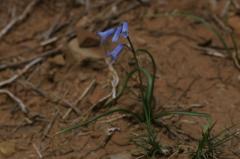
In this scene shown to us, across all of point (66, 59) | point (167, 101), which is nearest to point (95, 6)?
point (66, 59)

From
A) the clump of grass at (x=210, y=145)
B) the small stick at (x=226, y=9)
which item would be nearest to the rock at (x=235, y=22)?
the small stick at (x=226, y=9)

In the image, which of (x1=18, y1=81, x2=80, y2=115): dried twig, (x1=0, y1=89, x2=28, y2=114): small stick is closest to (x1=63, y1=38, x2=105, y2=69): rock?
(x1=18, y1=81, x2=80, y2=115): dried twig

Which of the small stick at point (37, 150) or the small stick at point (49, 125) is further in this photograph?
the small stick at point (49, 125)

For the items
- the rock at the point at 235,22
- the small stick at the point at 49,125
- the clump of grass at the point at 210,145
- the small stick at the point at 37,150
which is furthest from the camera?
the rock at the point at 235,22

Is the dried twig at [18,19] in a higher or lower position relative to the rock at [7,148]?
higher

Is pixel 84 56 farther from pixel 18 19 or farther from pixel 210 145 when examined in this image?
pixel 210 145

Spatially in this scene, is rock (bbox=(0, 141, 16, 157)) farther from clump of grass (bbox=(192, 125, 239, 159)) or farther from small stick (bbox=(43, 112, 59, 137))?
clump of grass (bbox=(192, 125, 239, 159))

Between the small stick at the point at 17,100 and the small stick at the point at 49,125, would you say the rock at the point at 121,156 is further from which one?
the small stick at the point at 17,100

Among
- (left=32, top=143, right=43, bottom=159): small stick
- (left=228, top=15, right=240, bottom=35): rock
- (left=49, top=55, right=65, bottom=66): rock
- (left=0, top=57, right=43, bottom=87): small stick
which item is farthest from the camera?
(left=228, top=15, right=240, bottom=35): rock

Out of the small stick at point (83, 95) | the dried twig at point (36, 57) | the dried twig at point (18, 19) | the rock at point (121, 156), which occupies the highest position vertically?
the dried twig at point (18, 19)
